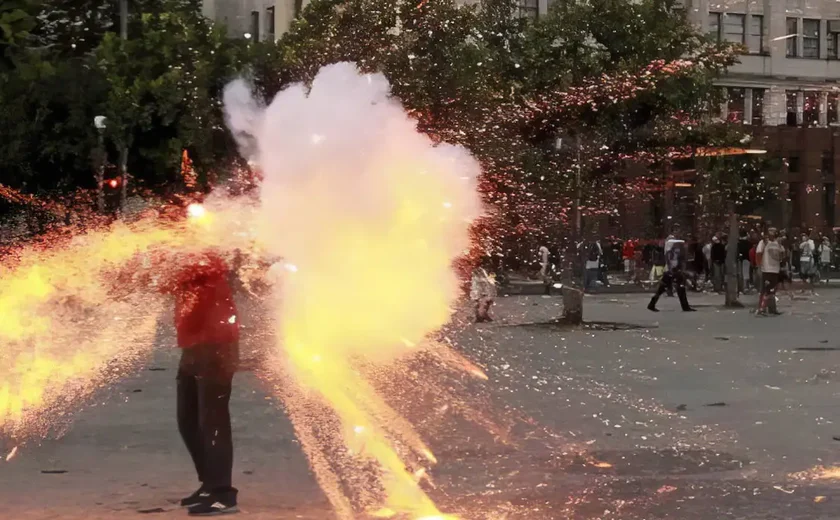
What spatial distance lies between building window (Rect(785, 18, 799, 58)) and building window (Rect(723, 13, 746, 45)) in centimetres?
269

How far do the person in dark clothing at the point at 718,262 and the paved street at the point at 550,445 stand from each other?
15.2 metres

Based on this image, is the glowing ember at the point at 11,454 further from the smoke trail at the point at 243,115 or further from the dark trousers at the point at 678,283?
the dark trousers at the point at 678,283

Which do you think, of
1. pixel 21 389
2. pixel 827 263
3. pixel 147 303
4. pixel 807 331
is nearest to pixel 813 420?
pixel 21 389

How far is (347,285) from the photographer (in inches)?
525

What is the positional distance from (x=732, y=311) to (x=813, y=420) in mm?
14557

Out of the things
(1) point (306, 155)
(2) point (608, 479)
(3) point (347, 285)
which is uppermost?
(1) point (306, 155)

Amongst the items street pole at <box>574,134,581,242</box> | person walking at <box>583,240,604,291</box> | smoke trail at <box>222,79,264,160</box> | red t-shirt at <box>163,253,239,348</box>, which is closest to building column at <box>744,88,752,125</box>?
person walking at <box>583,240,604,291</box>

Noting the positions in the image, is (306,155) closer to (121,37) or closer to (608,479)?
(608,479)

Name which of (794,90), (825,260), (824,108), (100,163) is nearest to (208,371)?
(100,163)

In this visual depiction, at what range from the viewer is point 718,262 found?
30.1m

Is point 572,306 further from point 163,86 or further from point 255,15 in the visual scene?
point 163,86

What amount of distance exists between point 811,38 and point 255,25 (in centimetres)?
3486

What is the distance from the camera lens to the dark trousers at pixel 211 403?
6.53 meters

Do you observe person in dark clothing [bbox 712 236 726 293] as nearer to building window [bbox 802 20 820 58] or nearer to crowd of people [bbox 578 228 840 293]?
crowd of people [bbox 578 228 840 293]
